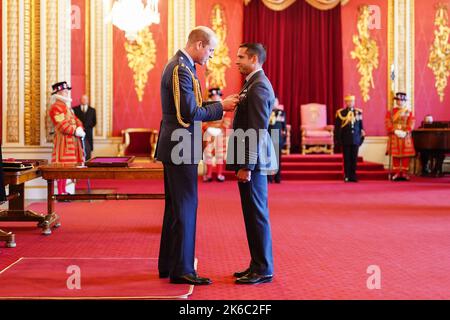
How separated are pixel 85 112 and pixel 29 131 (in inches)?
144

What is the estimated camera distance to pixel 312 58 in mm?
14398

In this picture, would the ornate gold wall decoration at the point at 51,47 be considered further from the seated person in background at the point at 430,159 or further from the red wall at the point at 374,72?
the seated person in background at the point at 430,159

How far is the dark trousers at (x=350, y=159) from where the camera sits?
1180 centimetres

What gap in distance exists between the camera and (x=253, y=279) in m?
4.08

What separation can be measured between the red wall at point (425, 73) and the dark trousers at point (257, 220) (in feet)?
34.9

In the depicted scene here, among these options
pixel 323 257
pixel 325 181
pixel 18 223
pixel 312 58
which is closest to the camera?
pixel 323 257

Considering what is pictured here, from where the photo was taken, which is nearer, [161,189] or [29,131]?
[29,131]

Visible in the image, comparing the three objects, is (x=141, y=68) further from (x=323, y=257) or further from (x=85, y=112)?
(x=323, y=257)

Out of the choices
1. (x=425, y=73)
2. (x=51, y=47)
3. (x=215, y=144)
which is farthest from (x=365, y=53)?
(x=51, y=47)

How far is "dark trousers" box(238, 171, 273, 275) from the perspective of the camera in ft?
13.5

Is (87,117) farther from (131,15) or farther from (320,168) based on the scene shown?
Result: (320,168)

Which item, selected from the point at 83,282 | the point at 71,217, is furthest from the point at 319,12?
the point at 83,282

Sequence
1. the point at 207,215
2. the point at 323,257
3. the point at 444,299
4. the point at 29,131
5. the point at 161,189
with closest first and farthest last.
A: the point at 444,299 → the point at 323,257 → the point at 207,215 → the point at 29,131 → the point at 161,189

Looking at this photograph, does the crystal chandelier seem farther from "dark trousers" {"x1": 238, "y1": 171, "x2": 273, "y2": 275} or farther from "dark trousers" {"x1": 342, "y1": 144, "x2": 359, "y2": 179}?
"dark trousers" {"x1": 238, "y1": 171, "x2": 273, "y2": 275}
